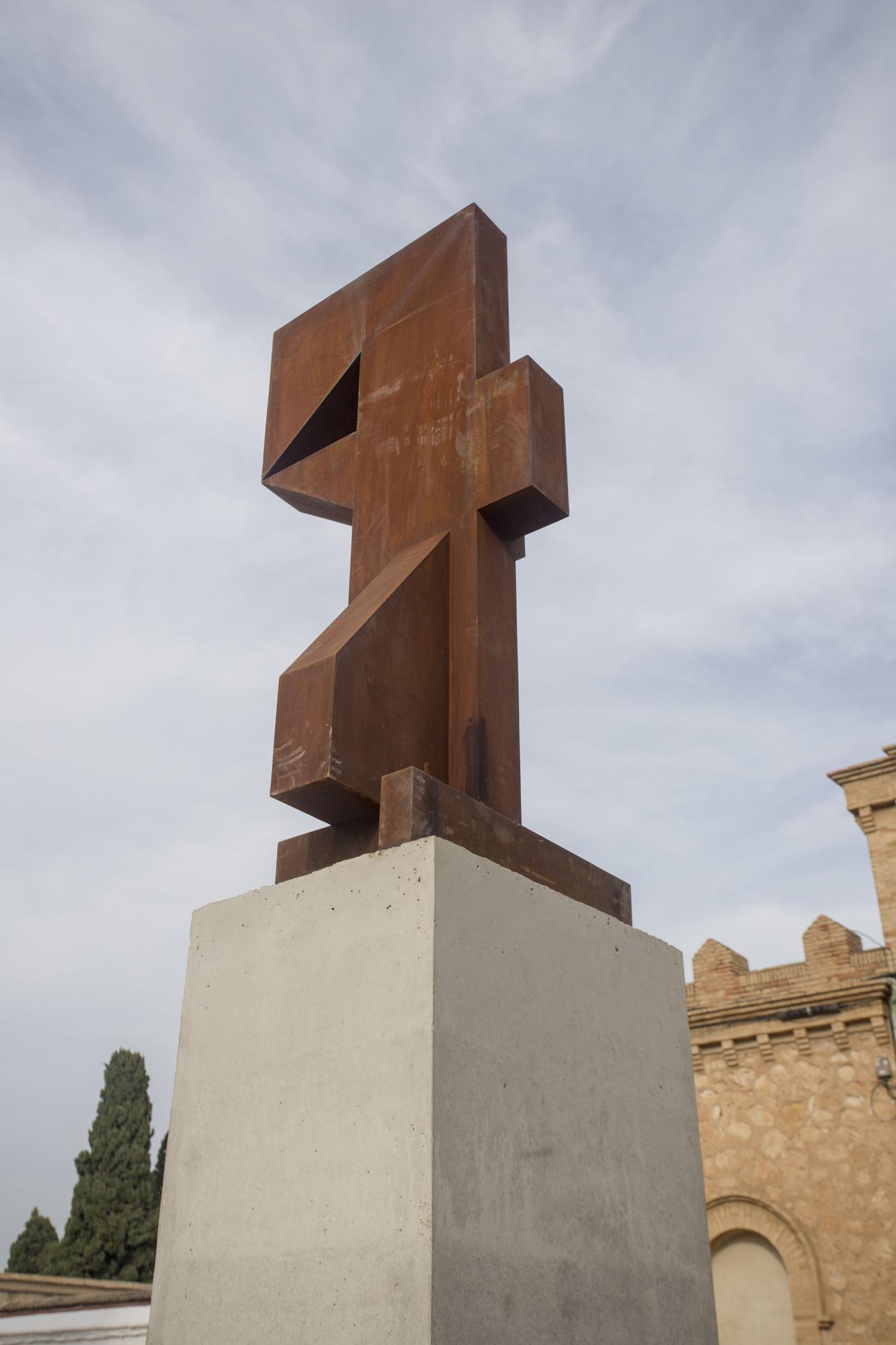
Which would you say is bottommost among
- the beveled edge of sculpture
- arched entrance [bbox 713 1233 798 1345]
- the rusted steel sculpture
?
arched entrance [bbox 713 1233 798 1345]

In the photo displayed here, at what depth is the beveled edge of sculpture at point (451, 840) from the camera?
229 cm

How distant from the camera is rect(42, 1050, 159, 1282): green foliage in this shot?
822 inches

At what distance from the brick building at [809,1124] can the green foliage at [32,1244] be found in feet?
53.7

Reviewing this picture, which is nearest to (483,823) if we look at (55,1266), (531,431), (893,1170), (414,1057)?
(414,1057)

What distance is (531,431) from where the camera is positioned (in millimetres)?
2912

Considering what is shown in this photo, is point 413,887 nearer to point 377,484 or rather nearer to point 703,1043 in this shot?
point 377,484

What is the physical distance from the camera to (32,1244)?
2347cm

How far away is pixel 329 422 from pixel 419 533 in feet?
2.66

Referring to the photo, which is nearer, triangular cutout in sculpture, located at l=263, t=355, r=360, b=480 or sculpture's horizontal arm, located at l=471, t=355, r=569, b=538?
sculpture's horizontal arm, located at l=471, t=355, r=569, b=538

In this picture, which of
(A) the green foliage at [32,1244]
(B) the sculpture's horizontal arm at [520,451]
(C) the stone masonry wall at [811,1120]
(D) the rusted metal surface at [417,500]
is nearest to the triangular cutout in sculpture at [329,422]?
(D) the rusted metal surface at [417,500]

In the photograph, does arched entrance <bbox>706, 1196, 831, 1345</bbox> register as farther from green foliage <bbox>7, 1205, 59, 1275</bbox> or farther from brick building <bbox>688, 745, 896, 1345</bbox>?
green foliage <bbox>7, 1205, 59, 1275</bbox>

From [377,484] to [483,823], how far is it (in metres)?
1.18

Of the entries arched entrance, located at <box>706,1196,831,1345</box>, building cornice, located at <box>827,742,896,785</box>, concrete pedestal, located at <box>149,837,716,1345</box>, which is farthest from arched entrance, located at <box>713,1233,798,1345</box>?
concrete pedestal, located at <box>149,837,716,1345</box>

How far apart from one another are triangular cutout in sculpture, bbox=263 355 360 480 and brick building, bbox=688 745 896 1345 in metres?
10.5
